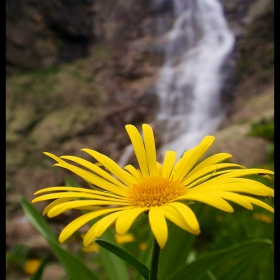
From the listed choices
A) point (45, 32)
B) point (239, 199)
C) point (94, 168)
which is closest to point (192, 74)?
point (45, 32)

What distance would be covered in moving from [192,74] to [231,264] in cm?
630

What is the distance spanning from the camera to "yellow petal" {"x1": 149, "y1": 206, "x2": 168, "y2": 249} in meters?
0.33

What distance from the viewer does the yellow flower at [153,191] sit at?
367mm

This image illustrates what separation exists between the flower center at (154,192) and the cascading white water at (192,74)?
205 inches

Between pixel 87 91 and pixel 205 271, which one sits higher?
pixel 87 91

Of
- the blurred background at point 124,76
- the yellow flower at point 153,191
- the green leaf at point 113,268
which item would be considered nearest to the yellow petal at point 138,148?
the yellow flower at point 153,191

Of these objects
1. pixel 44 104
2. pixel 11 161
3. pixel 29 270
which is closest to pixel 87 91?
pixel 44 104

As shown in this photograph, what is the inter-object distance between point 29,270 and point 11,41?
23.0 feet

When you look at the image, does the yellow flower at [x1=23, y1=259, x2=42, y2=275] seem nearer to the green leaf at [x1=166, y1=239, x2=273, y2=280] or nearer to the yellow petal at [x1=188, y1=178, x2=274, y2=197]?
the green leaf at [x1=166, y1=239, x2=273, y2=280]

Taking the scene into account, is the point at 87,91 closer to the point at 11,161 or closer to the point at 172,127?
the point at 172,127

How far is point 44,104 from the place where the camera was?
22.4 ft

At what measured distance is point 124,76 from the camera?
7.88 m

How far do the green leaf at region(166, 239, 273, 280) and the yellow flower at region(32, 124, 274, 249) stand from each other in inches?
8.5

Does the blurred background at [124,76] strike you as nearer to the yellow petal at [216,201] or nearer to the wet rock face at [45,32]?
the wet rock face at [45,32]
